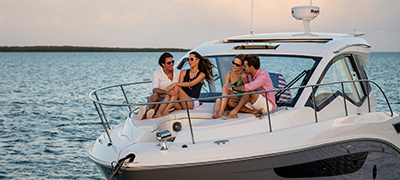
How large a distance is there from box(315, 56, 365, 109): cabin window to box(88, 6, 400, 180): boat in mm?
15

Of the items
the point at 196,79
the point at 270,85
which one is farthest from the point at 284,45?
the point at 196,79

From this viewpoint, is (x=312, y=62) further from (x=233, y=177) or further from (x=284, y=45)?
(x=233, y=177)

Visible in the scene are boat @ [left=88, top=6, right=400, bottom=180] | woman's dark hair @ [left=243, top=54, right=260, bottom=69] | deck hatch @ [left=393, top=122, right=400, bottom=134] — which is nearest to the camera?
boat @ [left=88, top=6, right=400, bottom=180]

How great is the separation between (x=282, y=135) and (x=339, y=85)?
1.66m

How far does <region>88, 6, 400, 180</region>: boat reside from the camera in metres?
4.28

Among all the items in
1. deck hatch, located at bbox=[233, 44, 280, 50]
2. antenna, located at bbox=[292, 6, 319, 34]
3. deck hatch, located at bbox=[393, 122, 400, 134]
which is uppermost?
antenna, located at bbox=[292, 6, 319, 34]

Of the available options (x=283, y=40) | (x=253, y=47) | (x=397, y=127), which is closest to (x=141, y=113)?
(x=253, y=47)

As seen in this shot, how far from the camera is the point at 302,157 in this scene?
450 centimetres

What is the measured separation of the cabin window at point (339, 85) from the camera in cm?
550

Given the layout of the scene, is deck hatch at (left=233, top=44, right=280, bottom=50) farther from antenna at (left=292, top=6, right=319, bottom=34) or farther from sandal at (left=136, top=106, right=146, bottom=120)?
sandal at (left=136, top=106, right=146, bottom=120)

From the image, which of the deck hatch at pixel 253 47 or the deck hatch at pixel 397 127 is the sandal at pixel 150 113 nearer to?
the deck hatch at pixel 253 47

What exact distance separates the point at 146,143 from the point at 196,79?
1333 millimetres

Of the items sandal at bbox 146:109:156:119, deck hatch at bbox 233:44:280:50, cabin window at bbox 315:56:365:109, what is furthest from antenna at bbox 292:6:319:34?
sandal at bbox 146:109:156:119

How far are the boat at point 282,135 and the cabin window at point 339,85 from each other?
0.02 m
